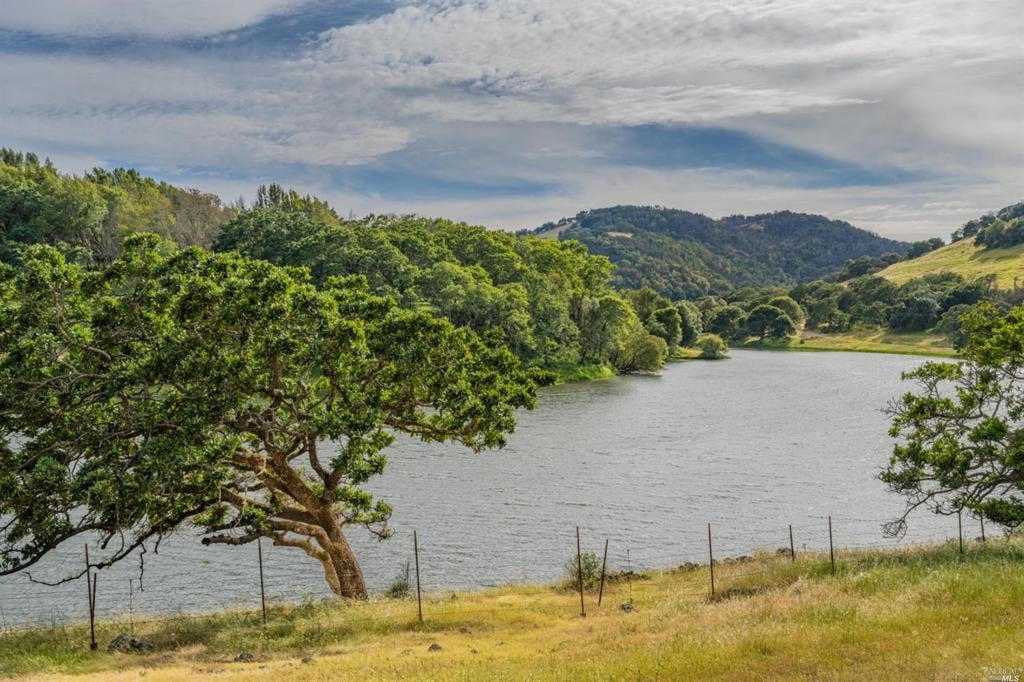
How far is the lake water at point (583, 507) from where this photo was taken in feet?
108

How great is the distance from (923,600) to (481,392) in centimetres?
1463

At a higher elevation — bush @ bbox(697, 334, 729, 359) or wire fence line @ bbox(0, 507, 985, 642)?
bush @ bbox(697, 334, 729, 359)

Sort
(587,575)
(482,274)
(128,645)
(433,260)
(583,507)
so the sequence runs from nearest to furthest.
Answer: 1. (128,645)
2. (587,575)
3. (583,507)
4. (482,274)
5. (433,260)

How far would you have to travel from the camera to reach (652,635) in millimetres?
19000

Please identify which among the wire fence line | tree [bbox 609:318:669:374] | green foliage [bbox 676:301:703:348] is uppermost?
green foliage [bbox 676:301:703:348]

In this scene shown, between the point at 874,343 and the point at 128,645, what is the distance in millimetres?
177721

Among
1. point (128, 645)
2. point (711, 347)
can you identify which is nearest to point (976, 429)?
point (128, 645)

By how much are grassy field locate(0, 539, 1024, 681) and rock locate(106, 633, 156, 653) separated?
0.39m

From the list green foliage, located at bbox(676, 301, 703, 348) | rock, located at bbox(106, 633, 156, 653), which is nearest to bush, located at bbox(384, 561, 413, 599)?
rock, located at bbox(106, 633, 156, 653)

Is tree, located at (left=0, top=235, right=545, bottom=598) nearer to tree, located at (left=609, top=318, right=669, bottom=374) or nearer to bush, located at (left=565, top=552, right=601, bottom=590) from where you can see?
bush, located at (left=565, top=552, right=601, bottom=590)

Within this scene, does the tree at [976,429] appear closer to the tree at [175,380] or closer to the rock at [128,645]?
the tree at [175,380]

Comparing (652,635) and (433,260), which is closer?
(652,635)

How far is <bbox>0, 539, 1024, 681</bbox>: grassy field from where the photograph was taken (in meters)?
15.1

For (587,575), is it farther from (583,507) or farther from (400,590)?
(583,507)
